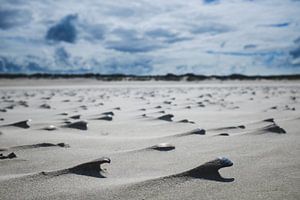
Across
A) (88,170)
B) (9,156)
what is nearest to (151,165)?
(88,170)

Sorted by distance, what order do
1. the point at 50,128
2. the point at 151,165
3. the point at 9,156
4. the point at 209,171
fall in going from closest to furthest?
1. the point at 209,171
2. the point at 151,165
3. the point at 9,156
4. the point at 50,128

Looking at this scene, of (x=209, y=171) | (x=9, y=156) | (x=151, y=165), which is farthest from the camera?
(x=9, y=156)

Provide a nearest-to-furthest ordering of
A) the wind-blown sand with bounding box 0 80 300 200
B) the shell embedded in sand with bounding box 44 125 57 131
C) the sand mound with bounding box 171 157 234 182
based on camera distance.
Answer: the wind-blown sand with bounding box 0 80 300 200 → the sand mound with bounding box 171 157 234 182 → the shell embedded in sand with bounding box 44 125 57 131

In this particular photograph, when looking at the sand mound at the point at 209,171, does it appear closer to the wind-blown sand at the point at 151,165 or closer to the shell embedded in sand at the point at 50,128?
the wind-blown sand at the point at 151,165

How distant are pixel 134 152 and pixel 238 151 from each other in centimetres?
59

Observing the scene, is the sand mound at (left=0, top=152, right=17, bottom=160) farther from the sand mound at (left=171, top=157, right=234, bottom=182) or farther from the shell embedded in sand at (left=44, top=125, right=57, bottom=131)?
A: the shell embedded in sand at (left=44, top=125, right=57, bottom=131)

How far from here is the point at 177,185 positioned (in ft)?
4.50

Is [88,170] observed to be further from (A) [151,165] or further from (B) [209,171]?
(B) [209,171]

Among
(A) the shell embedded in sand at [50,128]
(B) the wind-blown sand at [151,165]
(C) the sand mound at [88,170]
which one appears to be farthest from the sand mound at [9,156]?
(A) the shell embedded in sand at [50,128]

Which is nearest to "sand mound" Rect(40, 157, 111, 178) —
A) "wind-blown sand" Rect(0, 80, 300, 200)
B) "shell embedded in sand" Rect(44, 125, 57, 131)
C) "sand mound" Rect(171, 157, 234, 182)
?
"wind-blown sand" Rect(0, 80, 300, 200)

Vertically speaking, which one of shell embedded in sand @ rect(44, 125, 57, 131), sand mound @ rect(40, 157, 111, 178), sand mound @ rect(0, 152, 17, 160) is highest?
sand mound @ rect(40, 157, 111, 178)

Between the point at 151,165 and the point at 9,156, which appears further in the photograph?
the point at 9,156

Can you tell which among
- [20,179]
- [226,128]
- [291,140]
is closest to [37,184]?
[20,179]

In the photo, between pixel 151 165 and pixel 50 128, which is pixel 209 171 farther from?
pixel 50 128
